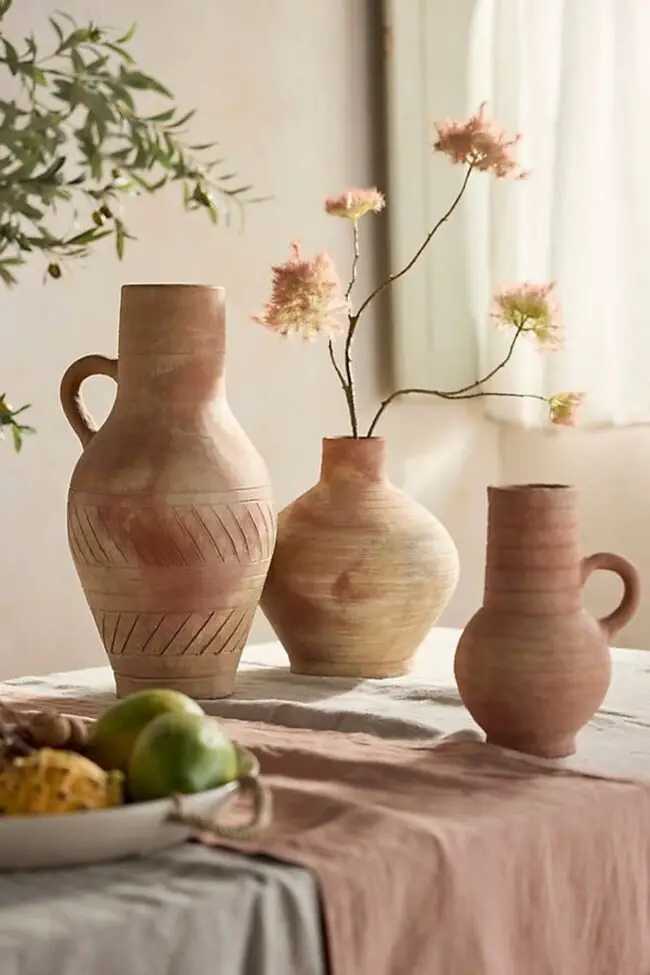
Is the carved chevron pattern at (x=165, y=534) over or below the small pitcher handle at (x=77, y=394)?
below

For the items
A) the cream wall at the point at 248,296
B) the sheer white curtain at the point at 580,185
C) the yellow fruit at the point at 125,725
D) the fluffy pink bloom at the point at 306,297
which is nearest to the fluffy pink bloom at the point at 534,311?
the fluffy pink bloom at the point at 306,297

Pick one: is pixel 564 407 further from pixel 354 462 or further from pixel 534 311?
pixel 354 462

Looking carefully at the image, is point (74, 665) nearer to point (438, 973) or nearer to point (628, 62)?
point (628, 62)

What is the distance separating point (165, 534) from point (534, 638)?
0.35 metres

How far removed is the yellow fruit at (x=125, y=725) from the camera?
3.02 feet

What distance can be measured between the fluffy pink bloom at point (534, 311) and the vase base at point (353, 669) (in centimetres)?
36

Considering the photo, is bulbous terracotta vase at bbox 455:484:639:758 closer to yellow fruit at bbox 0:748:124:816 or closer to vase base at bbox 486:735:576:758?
vase base at bbox 486:735:576:758

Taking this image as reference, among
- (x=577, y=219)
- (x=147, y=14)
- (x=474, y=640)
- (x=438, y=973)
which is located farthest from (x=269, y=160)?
(x=438, y=973)

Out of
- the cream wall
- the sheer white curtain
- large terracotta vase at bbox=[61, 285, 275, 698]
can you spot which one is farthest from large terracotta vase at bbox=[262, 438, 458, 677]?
the sheer white curtain

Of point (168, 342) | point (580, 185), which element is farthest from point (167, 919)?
point (580, 185)

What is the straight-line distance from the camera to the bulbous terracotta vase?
1133mm

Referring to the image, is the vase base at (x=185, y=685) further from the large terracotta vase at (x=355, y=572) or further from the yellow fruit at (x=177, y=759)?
the yellow fruit at (x=177, y=759)

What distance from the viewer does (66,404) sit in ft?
4.81

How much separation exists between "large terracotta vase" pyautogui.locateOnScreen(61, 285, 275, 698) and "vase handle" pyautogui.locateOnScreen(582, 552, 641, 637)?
0.32m
